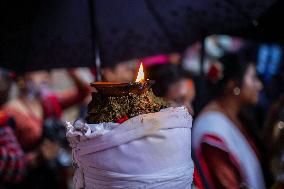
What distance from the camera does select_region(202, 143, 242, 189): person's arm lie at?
285 centimetres

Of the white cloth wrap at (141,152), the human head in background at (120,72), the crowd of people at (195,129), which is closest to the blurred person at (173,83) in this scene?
the crowd of people at (195,129)

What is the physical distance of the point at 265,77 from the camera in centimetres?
665

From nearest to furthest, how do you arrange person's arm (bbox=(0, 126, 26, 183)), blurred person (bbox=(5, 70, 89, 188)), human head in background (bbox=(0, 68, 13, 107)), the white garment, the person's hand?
the white garment < person's arm (bbox=(0, 126, 26, 183)) < human head in background (bbox=(0, 68, 13, 107)) < blurred person (bbox=(5, 70, 89, 188)) < the person's hand

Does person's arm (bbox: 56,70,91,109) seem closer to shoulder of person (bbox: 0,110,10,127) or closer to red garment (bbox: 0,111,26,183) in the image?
shoulder of person (bbox: 0,110,10,127)

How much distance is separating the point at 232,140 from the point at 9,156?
207 cm

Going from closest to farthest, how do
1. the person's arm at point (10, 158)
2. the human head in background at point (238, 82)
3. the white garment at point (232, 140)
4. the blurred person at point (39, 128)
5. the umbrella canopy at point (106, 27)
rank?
the umbrella canopy at point (106, 27), the white garment at point (232, 140), the person's arm at point (10, 158), the human head in background at point (238, 82), the blurred person at point (39, 128)

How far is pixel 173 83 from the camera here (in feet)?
13.6

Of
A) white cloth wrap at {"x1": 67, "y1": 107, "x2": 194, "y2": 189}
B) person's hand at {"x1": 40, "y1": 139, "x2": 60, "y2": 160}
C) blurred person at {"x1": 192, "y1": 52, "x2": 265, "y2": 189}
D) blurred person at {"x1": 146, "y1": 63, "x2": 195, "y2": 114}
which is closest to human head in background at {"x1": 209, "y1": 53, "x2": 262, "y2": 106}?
blurred person at {"x1": 192, "y1": 52, "x2": 265, "y2": 189}

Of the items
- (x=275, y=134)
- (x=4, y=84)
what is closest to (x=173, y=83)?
(x=275, y=134)

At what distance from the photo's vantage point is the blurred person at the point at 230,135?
9.83ft

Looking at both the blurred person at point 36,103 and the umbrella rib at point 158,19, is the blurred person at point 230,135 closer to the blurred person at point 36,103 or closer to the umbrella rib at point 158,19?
the umbrella rib at point 158,19

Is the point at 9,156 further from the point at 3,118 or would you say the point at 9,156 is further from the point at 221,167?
the point at 221,167

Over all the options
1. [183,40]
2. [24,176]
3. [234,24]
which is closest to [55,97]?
[24,176]

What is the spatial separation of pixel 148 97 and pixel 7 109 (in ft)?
11.6
